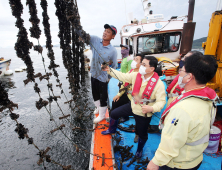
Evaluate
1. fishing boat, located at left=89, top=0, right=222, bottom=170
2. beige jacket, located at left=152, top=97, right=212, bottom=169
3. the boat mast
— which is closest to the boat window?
fishing boat, located at left=89, top=0, right=222, bottom=170

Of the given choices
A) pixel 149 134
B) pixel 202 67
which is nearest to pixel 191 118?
pixel 202 67

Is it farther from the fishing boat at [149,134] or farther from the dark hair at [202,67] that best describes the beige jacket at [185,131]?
the fishing boat at [149,134]

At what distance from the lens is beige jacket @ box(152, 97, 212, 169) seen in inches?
44.5

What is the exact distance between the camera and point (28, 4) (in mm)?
1926

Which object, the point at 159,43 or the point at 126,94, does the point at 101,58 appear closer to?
the point at 126,94

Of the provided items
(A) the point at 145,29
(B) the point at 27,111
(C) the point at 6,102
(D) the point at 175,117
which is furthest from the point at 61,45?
(A) the point at 145,29

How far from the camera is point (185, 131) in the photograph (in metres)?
1.13

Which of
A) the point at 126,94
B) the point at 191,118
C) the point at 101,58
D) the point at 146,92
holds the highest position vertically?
the point at 101,58

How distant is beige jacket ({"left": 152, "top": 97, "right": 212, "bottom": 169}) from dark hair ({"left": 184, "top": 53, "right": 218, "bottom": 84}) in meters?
0.22

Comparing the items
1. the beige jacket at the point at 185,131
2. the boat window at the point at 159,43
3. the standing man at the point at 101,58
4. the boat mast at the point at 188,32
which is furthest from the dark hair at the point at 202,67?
the boat window at the point at 159,43

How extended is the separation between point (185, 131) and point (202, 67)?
2.09ft

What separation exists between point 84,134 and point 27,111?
4.21m

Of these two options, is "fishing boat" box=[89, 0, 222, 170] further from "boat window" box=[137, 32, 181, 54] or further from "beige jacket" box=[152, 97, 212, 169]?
"beige jacket" box=[152, 97, 212, 169]

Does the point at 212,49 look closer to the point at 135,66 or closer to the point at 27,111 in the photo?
the point at 135,66
